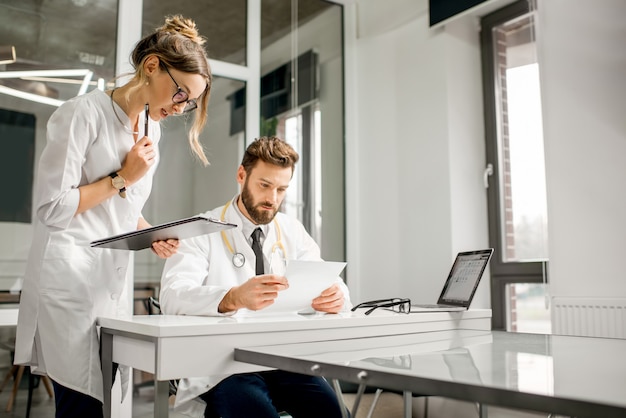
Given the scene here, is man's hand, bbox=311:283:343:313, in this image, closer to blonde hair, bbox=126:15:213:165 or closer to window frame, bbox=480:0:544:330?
blonde hair, bbox=126:15:213:165

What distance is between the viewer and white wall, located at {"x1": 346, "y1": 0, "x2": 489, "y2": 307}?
3594mm

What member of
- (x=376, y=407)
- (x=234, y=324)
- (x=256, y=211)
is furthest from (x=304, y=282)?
(x=376, y=407)

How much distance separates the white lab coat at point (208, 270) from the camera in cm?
160

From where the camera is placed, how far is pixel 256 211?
6.80ft

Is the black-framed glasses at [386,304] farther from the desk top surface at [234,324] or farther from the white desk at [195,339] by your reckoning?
the white desk at [195,339]

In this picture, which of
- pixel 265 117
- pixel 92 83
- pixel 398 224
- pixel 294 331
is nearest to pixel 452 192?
pixel 398 224

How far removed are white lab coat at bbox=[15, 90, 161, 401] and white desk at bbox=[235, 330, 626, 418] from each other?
505mm

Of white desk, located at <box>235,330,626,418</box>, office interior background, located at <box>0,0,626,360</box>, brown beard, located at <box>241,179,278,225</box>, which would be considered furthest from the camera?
office interior background, located at <box>0,0,626,360</box>

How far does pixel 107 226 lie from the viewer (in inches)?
63.6

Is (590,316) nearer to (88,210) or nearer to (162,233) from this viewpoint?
(162,233)

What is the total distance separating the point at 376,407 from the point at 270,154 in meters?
1.67

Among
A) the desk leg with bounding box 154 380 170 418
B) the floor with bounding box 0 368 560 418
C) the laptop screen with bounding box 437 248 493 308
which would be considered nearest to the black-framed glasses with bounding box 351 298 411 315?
the laptop screen with bounding box 437 248 493 308

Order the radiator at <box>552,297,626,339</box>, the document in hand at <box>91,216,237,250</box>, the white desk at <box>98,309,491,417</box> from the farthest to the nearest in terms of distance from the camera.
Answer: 1. the radiator at <box>552,297,626,339</box>
2. the document in hand at <box>91,216,237,250</box>
3. the white desk at <box>98,309,491,417</box>

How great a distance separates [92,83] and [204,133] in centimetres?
73
